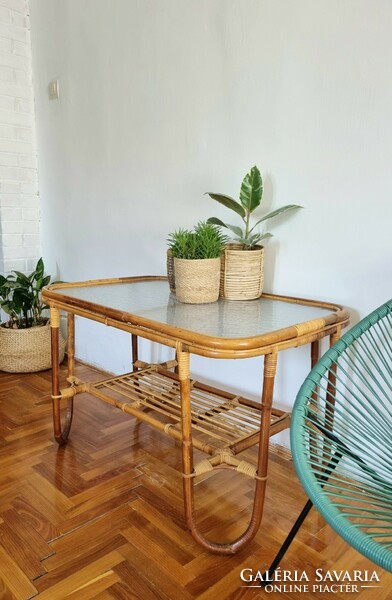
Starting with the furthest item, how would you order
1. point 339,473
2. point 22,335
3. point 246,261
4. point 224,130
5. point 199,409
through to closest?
point 22,335, point 224,130, point 199,409, point 246,261, point 339,473

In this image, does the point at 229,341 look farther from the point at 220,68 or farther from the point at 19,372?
the point at 19,372

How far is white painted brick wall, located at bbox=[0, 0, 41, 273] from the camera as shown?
2.47 m

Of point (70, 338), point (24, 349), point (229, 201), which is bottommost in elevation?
A: point (24, 349)

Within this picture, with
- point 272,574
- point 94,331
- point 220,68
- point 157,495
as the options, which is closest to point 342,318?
point 272,574

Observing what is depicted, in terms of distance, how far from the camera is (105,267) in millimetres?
2291

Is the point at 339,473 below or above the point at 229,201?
below

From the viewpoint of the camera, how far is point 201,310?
124 cm

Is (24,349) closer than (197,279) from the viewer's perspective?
No

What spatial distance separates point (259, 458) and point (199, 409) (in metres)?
0.40

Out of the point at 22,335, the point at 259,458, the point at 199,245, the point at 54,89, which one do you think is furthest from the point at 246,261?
the point at 54,89

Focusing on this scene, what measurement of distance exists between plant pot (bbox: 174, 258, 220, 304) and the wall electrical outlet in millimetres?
1644

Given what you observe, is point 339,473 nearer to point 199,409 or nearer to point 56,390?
point 199,409

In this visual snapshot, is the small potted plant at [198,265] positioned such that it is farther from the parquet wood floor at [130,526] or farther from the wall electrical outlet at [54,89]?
the wall electrical outlet at [54,89]

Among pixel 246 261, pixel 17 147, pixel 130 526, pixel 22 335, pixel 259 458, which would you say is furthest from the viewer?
pixel 17 147
